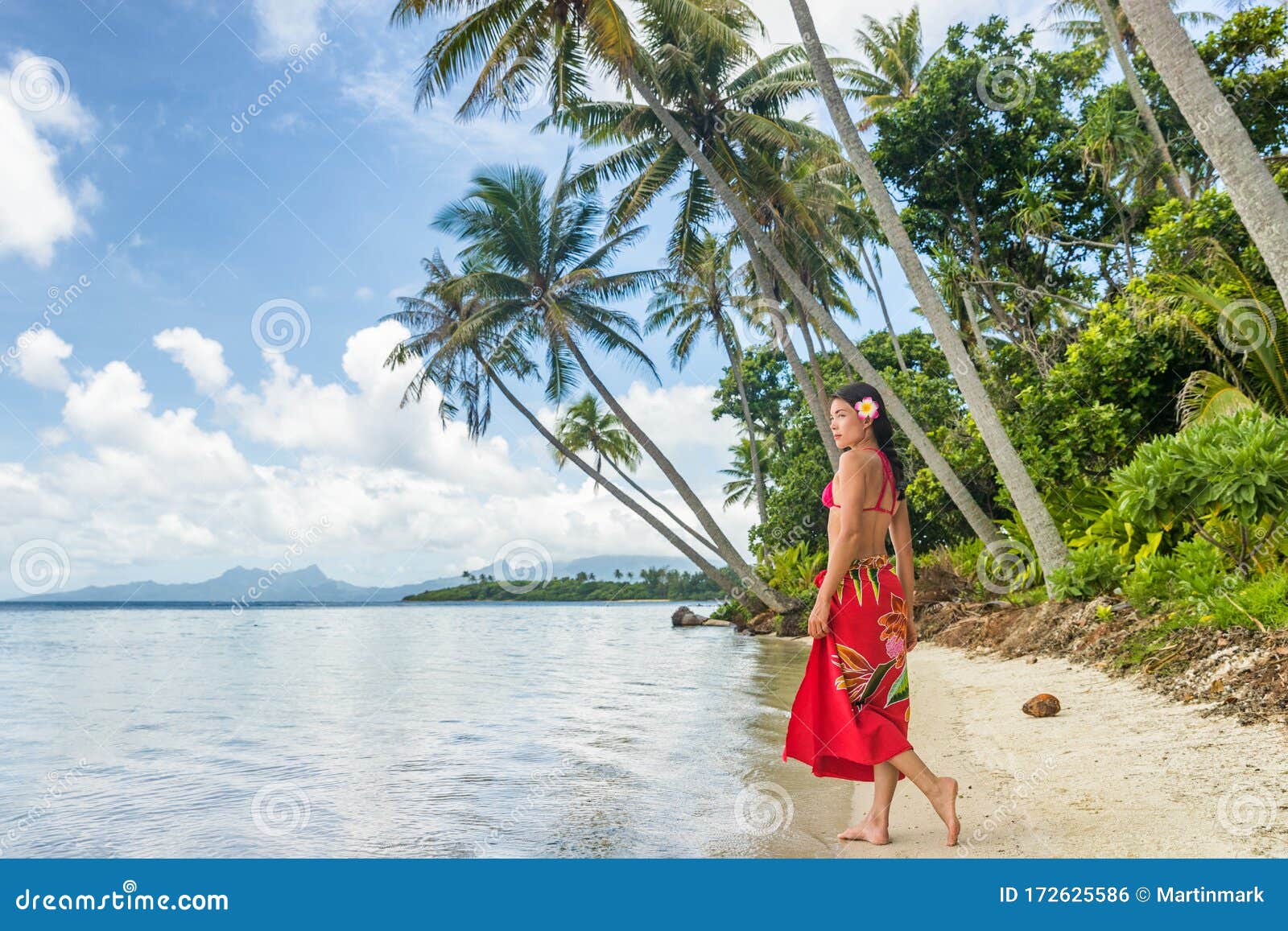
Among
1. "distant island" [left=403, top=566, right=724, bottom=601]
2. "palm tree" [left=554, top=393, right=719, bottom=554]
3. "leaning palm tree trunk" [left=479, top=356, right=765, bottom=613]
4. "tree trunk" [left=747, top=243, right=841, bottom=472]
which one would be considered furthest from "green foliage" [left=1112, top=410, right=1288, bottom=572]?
"distant island" [left=403, top=566, right=724, bottom=601]

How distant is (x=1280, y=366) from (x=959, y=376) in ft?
11.1

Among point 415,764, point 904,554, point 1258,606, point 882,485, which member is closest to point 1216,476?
point 1258,606

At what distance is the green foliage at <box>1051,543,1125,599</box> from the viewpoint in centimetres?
908

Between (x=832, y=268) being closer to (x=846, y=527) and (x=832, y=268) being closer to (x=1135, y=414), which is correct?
(x=1135, y=414)

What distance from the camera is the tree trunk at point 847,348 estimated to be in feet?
38.4

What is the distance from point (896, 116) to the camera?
16547mm

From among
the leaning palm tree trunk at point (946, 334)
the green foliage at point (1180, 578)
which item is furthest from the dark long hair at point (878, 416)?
the leaning palm tree trunk at point (946, 334)

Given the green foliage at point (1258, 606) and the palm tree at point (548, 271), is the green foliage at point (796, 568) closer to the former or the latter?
the palm tree at point (548, 271)

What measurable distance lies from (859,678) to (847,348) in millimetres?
10146

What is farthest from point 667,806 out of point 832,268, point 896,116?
point 832,268

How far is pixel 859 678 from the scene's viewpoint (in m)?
3.29

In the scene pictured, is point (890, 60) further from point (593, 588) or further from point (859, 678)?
point (593, 588)

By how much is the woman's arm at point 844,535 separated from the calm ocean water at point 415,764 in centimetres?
112

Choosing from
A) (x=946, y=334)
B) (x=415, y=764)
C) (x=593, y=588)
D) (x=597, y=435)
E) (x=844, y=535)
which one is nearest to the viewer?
(x=844, y=535)
